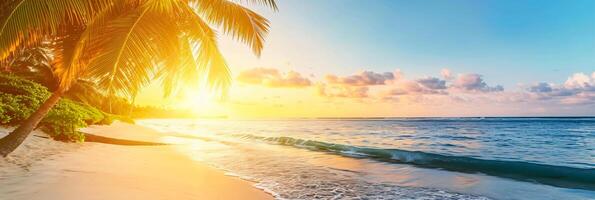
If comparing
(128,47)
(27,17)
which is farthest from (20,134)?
(128,47)

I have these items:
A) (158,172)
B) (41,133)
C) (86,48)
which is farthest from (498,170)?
(41,133)

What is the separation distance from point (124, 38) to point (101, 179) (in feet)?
8.33

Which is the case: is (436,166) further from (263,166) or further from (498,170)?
(263,166)

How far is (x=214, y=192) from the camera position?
5.84m

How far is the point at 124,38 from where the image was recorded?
21.4ft

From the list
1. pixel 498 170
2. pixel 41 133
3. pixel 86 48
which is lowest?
pixel 498 170

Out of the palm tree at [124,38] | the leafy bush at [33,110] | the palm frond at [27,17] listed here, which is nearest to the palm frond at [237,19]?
the palm tree at [124,38]

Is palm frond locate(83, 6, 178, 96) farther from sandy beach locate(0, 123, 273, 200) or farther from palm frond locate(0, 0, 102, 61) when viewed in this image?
sandy beach locate(0, 123, 273, 200)

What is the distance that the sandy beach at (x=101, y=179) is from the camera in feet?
15.8

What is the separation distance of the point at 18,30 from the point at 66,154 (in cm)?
384

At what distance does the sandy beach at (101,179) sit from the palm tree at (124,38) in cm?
108

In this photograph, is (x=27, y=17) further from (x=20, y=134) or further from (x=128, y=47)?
(x=20, y=134)

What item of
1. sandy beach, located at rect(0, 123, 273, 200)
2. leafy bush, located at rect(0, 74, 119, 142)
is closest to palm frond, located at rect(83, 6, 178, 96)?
sandy beach, located at rect(0, 123, 273, 200)

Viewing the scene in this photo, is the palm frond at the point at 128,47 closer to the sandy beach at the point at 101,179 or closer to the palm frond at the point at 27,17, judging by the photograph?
the palm frond at the point at 27,17
